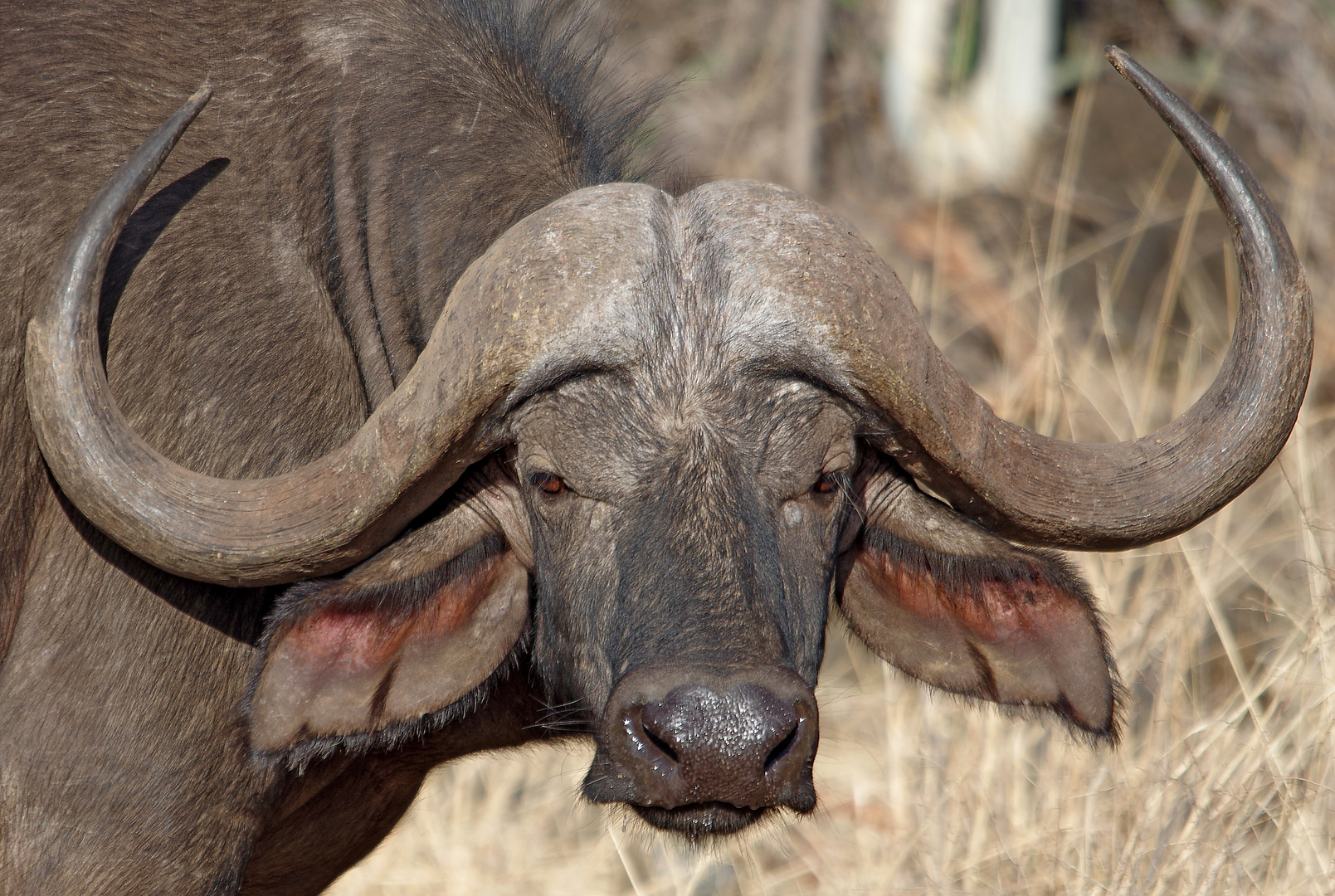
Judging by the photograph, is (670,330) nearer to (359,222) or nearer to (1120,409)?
(359,222)

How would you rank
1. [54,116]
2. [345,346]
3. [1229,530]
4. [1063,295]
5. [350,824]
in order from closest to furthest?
1. [54,116]
2. [345,346]
3. [350,824]
4. [1229,530]
5. [1063,295]

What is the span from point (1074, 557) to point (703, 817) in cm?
306

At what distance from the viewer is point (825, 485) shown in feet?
8.37

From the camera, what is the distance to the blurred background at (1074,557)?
348cm

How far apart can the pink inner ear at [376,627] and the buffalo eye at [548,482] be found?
0.80 ft

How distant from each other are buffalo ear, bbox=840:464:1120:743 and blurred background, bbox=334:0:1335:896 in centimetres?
46

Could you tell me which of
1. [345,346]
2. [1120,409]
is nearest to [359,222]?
[345,346]

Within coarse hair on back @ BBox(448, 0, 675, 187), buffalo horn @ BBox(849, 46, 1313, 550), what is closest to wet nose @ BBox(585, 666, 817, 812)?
buffalo horn @ BBox(849, 46, 1313, 550)

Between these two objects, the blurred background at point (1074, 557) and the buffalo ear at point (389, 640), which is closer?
the buffalo ear at point (389, 640)

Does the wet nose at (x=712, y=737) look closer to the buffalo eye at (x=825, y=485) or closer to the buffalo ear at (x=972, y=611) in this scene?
the buffalo eye at (x=825, y=485)

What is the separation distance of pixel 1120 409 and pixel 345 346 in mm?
3522

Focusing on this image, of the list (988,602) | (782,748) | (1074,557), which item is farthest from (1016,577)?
(1074,557)

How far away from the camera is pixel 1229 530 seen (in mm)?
5102

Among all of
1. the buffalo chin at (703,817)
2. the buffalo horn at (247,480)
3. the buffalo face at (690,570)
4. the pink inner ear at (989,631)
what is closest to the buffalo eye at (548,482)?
the buffalo face at (690,570)
